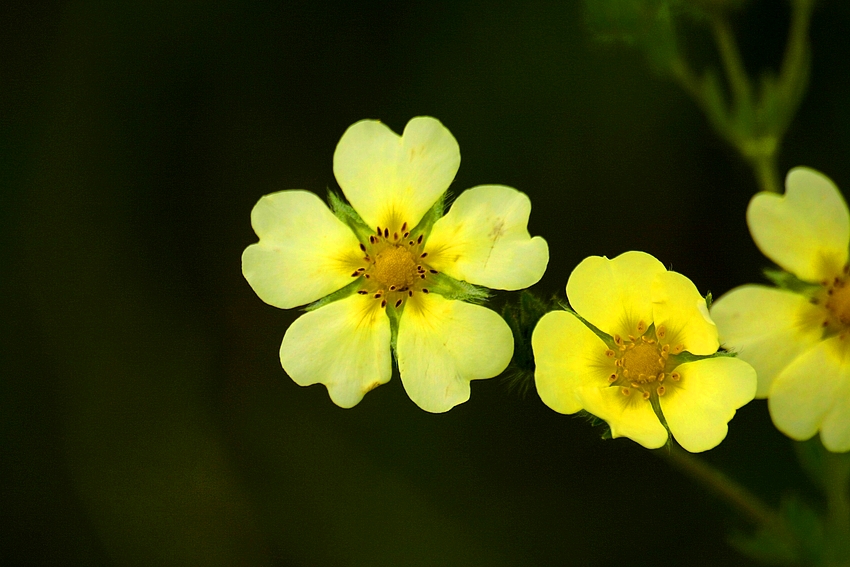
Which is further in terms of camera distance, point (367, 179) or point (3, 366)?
point (3, 366)

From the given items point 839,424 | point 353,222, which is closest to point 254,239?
point 353,222

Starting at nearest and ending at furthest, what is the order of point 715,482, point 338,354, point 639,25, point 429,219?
point 338,354, point 429,219, point 715,482, point 639,25

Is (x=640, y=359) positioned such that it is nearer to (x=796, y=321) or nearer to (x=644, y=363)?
(x=644, y=363)

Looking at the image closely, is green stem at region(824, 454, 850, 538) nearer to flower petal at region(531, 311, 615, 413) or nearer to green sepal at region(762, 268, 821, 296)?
green sepal at region(762, 268, 821, 296)

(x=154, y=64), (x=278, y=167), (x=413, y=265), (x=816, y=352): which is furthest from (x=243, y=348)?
(x=816, y=352)

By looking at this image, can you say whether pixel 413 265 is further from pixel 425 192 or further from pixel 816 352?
pixel 816 352

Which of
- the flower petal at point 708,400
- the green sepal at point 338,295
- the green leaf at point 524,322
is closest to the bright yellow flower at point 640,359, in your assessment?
the flower petal at point 708,400

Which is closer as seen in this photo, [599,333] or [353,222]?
[599,333]
